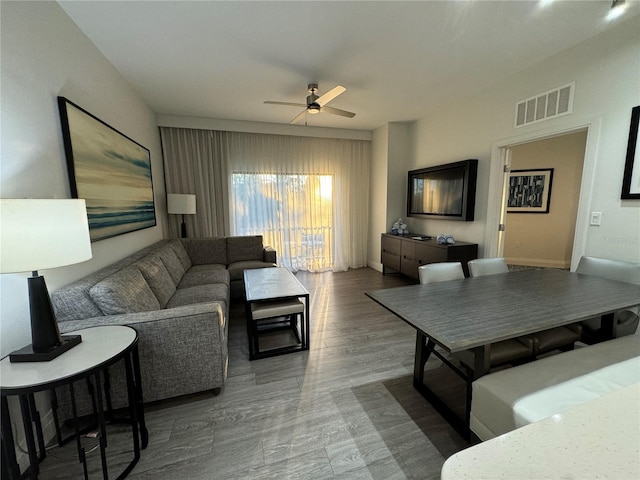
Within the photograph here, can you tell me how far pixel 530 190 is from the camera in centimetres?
509

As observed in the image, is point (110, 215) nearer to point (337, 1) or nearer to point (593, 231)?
point (337, 1)

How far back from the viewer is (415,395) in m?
1.88

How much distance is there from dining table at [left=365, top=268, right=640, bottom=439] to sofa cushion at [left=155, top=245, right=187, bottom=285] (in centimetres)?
237

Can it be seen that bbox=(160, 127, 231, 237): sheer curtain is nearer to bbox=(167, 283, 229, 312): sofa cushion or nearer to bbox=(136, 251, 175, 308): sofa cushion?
bbox=(136, 251, 175, 308): sofa cushion

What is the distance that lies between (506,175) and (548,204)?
2.65m

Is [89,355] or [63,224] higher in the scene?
[63,224]

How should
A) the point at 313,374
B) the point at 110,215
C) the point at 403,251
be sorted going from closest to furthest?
the point at 313,374 < the point at 110,215 < the point at 403,251

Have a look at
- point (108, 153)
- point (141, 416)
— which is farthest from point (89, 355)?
point (108, 153)

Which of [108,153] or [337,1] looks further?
[108,153]

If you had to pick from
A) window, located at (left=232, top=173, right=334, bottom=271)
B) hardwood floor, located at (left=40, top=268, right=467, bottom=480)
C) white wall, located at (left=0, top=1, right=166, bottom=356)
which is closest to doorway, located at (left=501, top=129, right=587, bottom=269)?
window, located at (left=232, top=173, right=334, bottom=271)

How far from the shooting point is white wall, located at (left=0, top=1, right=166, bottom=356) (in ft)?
4.47

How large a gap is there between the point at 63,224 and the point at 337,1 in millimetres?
2152

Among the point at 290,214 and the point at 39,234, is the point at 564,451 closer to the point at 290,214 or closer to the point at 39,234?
the point at 39,234

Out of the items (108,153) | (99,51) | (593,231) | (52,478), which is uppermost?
(99,51)
